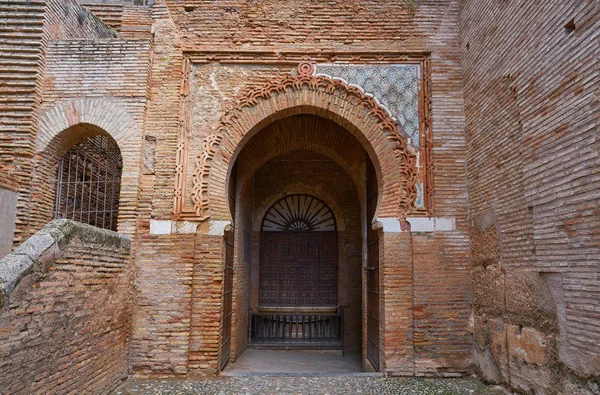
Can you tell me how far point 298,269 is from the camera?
32.6 ft

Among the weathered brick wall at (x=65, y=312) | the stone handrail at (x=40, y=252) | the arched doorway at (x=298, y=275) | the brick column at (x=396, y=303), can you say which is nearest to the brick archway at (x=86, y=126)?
the weathered brick wall at (x=65, y=312)

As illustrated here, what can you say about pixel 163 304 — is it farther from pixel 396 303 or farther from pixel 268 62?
pixel 268 62

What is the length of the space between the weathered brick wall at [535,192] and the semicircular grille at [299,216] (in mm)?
4662

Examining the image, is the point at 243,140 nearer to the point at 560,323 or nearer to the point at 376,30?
the point at 376,30

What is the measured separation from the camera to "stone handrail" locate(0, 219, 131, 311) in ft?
10.9

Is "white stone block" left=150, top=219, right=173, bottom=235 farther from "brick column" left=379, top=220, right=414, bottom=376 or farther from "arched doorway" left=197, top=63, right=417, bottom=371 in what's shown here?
"brick column" left=379, top=220, right=414, bottom=376

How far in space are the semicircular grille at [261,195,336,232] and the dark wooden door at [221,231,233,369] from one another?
10.3ft

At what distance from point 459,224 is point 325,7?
3.66 meters

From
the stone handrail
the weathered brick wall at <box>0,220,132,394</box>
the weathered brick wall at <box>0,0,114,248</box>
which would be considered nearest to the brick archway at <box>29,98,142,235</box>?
the weathered brick wall at <box>0,0,114,248</box>

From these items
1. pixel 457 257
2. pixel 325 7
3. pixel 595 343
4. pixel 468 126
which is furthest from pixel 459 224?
pixel 325 7

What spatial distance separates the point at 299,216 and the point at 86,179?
15.1ft

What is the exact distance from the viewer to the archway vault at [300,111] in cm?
604

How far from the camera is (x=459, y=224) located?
594 centimetres

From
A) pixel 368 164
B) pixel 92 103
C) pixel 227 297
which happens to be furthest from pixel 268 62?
A: pixel 227 297
